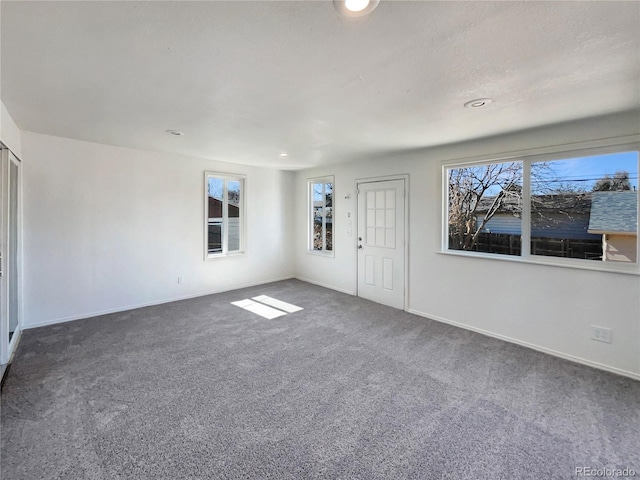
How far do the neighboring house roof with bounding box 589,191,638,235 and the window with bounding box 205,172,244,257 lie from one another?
16.7ft

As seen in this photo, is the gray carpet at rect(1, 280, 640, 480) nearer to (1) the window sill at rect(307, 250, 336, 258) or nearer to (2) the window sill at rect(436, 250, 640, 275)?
(2) the window sill at rect(436, 250, 640, 275)

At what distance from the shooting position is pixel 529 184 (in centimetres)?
335

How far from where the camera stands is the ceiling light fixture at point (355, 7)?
1.32 m

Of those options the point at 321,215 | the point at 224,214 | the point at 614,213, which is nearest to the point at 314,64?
the point at 614,213

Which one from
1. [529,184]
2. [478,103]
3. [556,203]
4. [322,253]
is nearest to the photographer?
[478,103]

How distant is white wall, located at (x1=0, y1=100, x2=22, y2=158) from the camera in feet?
8.75

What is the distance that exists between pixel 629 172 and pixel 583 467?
8.39 feet

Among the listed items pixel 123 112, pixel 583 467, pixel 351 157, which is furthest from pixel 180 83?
pixel 583 467

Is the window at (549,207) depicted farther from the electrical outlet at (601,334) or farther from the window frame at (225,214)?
the window frame at (225,214)

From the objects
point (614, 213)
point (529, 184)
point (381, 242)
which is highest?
point (529, 184)

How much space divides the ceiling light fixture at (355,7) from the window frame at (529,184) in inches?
110

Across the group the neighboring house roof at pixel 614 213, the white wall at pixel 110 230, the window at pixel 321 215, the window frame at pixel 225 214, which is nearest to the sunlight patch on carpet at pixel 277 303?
the white wall at pixel 110 230

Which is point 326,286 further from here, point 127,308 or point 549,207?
point 549,207

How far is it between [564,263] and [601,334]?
0.72m
